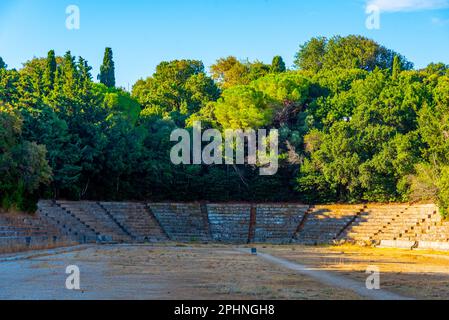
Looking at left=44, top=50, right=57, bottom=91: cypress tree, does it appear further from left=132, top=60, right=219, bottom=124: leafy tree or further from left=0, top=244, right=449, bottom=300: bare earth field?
left=0, top=244, right=449, bottom=300: bare earth field

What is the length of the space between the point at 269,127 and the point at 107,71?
3038 cm

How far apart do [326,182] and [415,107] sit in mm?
10285

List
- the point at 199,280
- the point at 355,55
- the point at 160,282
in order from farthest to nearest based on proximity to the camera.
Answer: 1. the point at 355,55
2. the point at 199,280
3. the point at 160,282

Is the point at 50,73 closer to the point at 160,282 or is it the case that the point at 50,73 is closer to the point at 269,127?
the point at 269,127

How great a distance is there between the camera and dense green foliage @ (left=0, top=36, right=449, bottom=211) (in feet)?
180

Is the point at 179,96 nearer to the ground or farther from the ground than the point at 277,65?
nearer to the ground

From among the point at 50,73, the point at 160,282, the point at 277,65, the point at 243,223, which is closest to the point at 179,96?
the point at 277,65

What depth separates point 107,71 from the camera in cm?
8638

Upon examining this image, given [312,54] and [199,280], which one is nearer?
[199,280]

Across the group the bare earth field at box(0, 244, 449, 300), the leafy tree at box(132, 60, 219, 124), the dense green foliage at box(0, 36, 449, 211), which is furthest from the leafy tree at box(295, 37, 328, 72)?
the bare earth field at box(0, 244, 449, 300)

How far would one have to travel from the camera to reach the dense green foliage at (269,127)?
54.8m

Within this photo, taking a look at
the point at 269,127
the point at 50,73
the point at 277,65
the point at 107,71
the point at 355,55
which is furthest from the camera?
the point at 355,55

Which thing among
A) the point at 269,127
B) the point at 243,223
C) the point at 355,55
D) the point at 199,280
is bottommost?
the point at 199,280

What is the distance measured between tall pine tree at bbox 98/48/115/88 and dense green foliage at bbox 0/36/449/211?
50.7 feet
